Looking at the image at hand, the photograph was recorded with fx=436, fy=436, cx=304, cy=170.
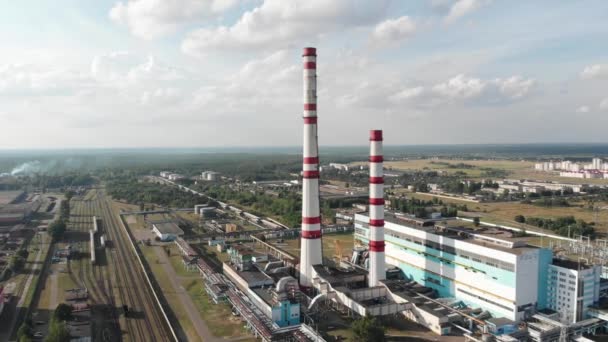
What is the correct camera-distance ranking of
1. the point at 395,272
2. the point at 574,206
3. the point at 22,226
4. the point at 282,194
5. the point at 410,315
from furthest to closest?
1. the point at 282,194
2. the point at 574,206
3. the point at 22,226
4. the point at 395,272
5. the point at 410,315

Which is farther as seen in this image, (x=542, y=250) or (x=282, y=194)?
(x=282, y=194)

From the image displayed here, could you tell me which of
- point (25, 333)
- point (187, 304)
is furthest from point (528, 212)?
point (25, 333)

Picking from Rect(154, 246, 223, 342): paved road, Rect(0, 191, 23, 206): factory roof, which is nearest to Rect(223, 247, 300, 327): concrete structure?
Rect(154, 246, 223, 342): paved road

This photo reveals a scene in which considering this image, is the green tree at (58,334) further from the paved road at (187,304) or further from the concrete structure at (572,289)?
the concrete structure at (572,289)

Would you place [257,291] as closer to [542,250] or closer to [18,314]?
[18,314]

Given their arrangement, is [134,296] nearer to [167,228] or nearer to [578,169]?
[167,228]

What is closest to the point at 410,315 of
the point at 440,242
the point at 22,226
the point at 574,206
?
the point at 440,242
